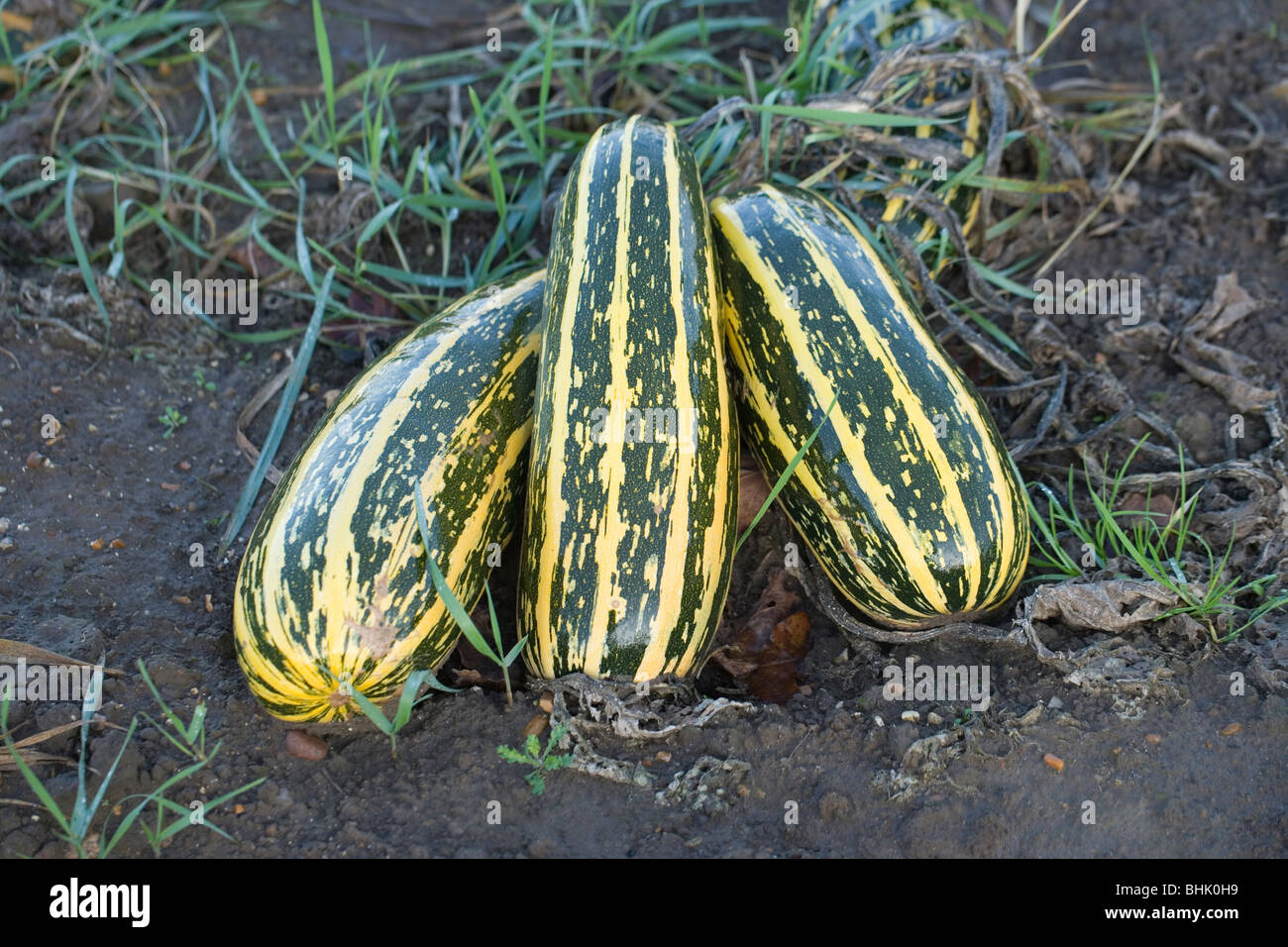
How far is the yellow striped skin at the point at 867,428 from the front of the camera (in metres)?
3.15

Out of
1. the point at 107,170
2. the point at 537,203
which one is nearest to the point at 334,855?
the point at 537,203

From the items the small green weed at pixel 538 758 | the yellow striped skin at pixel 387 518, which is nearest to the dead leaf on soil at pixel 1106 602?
the small green weed at pixel 538 758

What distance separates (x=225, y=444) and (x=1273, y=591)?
345 centimetres

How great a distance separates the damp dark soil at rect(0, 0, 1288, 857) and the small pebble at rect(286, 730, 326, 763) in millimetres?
19

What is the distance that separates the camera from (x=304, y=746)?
3.10 m

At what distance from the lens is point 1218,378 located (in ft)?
12.9

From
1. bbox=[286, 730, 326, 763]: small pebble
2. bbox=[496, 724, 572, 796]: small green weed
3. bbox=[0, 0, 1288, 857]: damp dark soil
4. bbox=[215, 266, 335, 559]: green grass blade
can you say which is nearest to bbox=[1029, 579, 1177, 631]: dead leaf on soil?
bbox=[0, 0, 1288, 857]: damp dark soil

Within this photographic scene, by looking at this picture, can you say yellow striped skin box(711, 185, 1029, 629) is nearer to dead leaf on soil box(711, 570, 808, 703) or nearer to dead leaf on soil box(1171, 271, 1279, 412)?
dead leaf on soil box(711, 570, 808, 703)

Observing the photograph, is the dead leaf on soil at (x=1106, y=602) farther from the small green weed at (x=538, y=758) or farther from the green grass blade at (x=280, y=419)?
the green grass blade at (x=280, y=419)

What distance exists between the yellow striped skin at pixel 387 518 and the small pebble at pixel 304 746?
0.09m

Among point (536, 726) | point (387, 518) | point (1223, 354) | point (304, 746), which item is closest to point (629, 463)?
point (387, 518)

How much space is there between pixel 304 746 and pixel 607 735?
0.84 metres

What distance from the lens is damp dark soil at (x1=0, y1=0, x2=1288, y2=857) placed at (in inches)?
114

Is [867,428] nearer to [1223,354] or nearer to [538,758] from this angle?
[538,758]
